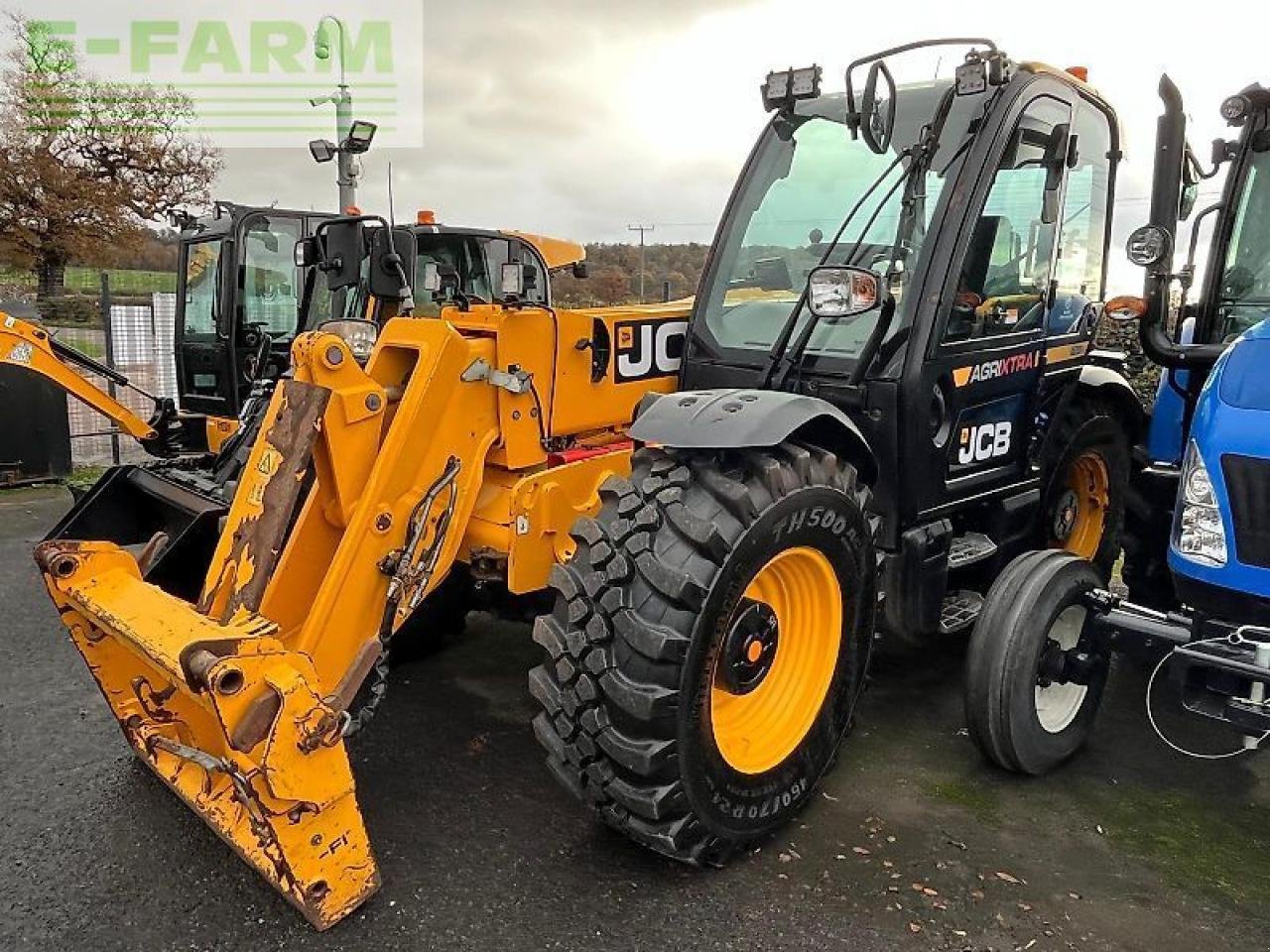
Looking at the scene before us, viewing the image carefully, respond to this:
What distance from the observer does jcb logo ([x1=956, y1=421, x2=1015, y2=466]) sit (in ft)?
12.6

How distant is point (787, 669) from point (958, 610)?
3.35 ft

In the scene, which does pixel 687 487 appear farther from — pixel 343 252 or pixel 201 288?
pixel 201 288

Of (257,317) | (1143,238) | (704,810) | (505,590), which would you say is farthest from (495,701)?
(257,317)

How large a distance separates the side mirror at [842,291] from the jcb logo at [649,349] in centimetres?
88

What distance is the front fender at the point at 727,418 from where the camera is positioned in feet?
9.25

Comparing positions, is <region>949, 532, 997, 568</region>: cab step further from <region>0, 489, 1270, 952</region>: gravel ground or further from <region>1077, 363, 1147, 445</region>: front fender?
<region>1077, 363, 1147, 445</region>: front fender

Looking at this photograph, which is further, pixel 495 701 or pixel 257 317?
pixel 257 317

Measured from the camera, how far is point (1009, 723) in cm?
338

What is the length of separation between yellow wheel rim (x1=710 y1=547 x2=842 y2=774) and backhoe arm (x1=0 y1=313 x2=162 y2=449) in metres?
6.04

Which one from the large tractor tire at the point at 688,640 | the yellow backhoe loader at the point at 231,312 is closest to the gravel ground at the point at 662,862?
the large tractor tire at the point at 688,640

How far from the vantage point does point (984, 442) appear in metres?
3.97

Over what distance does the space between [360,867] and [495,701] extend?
1.56 meters

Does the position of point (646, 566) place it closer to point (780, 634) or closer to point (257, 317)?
point (780, 634)

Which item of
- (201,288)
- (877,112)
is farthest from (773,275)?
(201,288)
